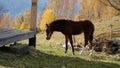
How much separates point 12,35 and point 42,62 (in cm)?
150

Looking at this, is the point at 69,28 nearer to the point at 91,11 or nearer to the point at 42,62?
the point at 42,62

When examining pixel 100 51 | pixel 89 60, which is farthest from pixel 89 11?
pixel 89 60

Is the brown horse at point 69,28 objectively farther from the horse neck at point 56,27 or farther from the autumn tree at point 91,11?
the autumn tree at point 91,11

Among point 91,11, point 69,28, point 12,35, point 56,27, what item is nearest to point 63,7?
point 91,11

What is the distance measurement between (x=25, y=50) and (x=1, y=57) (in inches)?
55.0

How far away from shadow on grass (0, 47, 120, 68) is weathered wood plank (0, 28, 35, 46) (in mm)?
404

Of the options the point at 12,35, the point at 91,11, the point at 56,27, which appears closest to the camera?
the point at 12,35

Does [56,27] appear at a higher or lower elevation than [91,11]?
higher

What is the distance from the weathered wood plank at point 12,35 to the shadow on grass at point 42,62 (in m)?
0.40

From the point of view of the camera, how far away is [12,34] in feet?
39.8

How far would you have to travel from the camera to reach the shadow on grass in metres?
10.4

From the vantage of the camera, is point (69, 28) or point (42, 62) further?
point (69, 28)

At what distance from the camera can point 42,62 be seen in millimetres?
11125

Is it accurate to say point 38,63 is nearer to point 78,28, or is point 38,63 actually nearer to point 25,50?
point 25,50
